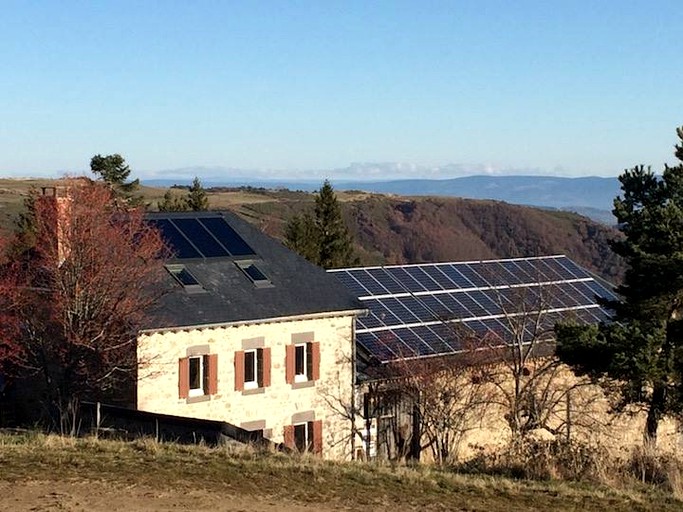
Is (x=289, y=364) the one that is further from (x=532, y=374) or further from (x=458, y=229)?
(x=458, y=229)

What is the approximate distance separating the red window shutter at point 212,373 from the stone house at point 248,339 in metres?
0.03

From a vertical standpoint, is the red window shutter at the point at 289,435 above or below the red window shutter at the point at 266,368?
below

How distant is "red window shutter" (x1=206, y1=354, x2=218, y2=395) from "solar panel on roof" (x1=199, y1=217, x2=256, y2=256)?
4474 millimetres

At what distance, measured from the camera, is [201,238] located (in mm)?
31406


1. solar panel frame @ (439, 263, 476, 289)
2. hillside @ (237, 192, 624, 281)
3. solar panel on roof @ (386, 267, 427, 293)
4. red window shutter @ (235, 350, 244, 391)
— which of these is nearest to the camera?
red window shutter @ (235, 350, 244, 391)

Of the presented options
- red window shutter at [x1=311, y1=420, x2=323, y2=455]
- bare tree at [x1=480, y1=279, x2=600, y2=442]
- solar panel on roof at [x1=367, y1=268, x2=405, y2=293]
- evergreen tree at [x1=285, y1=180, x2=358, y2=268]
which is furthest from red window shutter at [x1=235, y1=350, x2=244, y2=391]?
evergreen tree at [x1=285, y1=180, x2=358, y2=268]

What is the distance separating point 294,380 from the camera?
97.8 feet

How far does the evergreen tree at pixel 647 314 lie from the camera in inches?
875

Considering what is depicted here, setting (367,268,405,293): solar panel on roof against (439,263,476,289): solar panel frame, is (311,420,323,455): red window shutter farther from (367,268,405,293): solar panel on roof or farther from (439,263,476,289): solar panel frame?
(439,263,476,289): solar panel frame

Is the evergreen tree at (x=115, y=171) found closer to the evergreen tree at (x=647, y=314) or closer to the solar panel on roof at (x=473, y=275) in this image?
the solar panel on roof at (x=473, y=275)

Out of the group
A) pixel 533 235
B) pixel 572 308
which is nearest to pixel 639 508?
pixel 572 308

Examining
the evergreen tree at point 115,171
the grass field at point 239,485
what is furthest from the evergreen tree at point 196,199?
the grass field at point 239,485

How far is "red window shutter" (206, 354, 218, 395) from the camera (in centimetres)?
2773

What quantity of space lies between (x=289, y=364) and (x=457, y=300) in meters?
9.56
